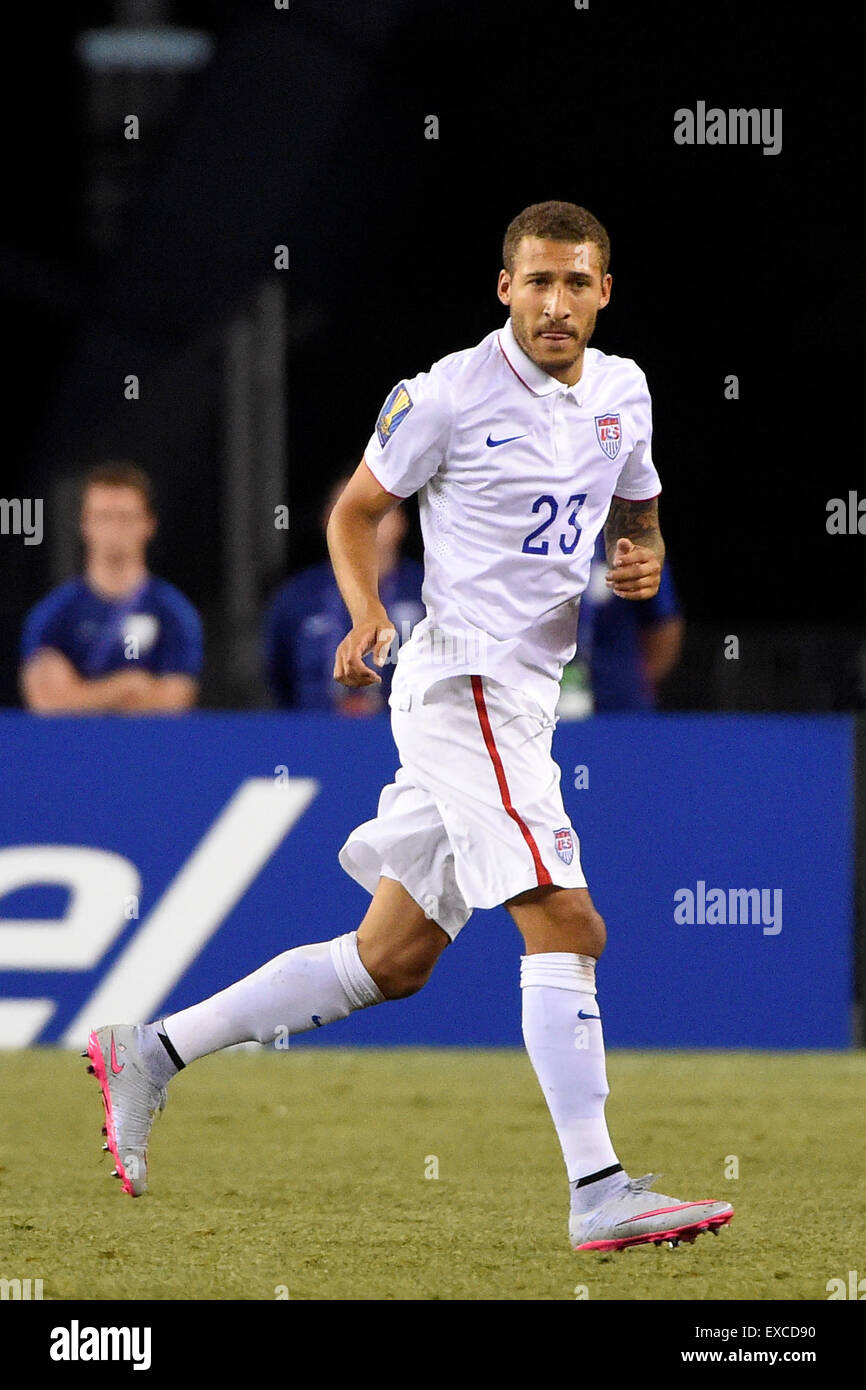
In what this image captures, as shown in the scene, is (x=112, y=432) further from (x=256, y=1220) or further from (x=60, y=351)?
(x=256, y=1220)

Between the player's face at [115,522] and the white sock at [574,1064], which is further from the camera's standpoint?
the player's face at [115,522]

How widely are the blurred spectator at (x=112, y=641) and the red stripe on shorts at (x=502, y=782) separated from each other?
3.74 metres

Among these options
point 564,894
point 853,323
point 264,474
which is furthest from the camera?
point 853,323

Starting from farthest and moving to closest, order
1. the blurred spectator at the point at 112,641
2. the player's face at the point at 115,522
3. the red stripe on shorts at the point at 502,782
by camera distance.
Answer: the blurred spectator at the point at 112,641 → the player's face at the point at 115,522 → the red stripe on shorts at the point at 502,782

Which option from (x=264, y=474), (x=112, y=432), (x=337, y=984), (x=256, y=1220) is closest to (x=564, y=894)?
(x=337, y=984)

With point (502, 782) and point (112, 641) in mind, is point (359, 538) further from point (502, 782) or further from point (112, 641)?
point (112, 641)

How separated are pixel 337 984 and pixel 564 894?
1.87ft

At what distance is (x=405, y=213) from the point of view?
49.1 feet

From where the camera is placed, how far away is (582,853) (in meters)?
7.99

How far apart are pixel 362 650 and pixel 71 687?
4004 millimetres

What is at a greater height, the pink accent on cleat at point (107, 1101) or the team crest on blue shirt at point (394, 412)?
the team crest on blue shirt at point (394, 412)

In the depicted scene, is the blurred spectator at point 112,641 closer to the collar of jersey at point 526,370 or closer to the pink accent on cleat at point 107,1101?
the pink accent on cleat at point 107,1101

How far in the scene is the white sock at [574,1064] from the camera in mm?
4566

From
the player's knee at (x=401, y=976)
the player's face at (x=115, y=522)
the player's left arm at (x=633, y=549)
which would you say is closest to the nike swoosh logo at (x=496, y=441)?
the player's left arm at (x=633, y=549)
